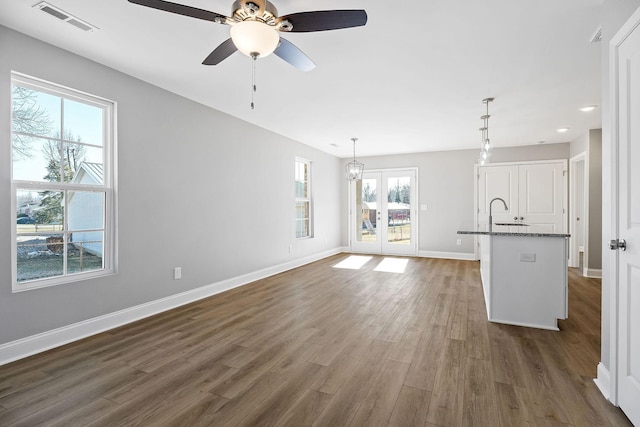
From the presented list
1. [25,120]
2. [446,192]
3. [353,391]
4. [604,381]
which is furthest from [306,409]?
[446,192]

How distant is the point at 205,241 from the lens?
4188 millimetres

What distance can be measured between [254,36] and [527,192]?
6750 mm

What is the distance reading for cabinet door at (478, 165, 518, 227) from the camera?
6684 mm

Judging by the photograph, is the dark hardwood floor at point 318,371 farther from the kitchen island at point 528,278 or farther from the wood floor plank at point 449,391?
the kitchen island at point 528,278

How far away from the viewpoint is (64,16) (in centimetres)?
227

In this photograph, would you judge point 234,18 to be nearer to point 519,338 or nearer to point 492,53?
point 492,53

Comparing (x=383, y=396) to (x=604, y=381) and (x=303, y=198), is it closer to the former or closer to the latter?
(x=604, y=381)

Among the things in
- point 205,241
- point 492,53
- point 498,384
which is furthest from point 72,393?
point 492,53

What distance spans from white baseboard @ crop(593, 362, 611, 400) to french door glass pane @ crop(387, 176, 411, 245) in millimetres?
5638

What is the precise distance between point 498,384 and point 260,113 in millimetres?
4099

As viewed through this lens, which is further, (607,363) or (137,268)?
(137,268)

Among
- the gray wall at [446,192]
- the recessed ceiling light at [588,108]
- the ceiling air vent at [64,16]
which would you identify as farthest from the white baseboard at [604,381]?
the gray wall at [446,192]

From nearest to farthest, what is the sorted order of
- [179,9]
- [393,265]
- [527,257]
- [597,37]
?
[179,9]
[597,37]
[527,257]
[393,265]

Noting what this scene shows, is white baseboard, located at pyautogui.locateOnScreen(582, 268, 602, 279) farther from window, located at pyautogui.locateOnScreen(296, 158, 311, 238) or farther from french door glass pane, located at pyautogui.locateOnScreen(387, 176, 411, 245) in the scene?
window, located at pyautogui.locateOnScreen(296, 158, 311, 238)
